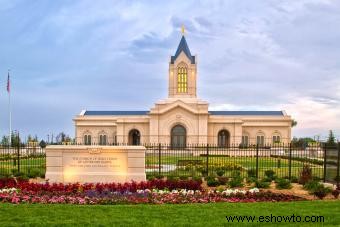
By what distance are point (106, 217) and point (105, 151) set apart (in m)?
7.91

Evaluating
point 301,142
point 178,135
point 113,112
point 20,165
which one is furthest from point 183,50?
point 20,165

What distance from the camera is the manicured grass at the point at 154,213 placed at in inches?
346

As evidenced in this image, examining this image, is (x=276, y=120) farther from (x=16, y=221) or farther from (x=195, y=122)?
(x=16, y=221)

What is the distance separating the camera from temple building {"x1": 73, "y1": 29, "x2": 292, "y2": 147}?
59312 mm

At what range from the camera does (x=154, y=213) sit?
9812 mm

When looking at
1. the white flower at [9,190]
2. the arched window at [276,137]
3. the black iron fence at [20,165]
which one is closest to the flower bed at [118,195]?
the white flower at [9,190]

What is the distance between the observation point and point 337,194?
13.5m

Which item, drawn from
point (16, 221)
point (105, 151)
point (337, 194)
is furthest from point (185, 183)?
point (16, 221)

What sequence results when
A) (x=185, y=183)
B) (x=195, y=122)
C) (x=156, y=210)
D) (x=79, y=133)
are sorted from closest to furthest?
1. (x=156, y=210)
2. (x=185, y=183)
3. (x=195, y=122)
4. (x=79, y=133)

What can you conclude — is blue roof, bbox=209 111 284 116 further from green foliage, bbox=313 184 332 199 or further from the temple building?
green foliage, bbox=313 184 332 199

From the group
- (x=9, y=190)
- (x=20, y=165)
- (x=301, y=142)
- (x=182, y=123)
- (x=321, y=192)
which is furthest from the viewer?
(x=182, y=123)

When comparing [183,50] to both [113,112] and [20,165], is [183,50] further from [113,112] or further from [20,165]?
[20,165]

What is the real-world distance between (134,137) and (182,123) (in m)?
8.74

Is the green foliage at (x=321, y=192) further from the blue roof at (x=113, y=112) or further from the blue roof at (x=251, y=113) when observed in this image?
the blue roof at (x=113, y=112)
